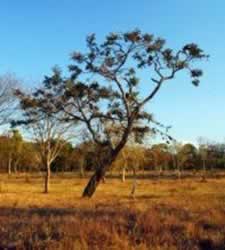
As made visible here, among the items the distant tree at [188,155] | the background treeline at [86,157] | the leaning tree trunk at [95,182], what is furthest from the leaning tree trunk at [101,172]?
the distant tree at [188,155]

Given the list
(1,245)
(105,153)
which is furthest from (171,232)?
(105,153)

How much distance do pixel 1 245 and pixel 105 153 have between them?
2391 centimetres

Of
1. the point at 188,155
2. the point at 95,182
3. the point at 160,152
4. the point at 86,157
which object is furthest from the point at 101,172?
the point at 188,155

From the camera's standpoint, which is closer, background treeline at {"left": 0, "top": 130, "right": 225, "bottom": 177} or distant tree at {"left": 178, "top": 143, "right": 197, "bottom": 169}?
background treeline at {"left": 0, "top": 130, "right": 225, "bottom": 177}

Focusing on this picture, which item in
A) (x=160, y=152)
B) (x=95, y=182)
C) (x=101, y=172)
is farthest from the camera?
(x=160, y=152)

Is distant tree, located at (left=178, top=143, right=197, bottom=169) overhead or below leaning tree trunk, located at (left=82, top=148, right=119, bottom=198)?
overhead

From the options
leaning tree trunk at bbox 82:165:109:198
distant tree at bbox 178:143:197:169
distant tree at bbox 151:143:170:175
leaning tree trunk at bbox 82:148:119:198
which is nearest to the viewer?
leaning tree trunk at bbox 82:148:119:198

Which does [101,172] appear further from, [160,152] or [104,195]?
[160,152]

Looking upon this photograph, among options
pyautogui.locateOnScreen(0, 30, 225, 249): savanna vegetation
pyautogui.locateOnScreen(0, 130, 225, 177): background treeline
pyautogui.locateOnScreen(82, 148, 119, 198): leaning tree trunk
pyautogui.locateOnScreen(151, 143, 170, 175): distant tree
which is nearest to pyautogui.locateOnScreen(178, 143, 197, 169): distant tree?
pyautogui.locateOnScreen(0, 130, 225, 177): background treeline

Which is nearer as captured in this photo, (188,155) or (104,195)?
(104,195)

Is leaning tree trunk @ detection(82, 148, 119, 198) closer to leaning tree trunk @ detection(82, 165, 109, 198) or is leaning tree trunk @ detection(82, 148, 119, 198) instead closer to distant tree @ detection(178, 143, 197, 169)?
leaning tree trunk @ detection(82, 165, 109, 198)

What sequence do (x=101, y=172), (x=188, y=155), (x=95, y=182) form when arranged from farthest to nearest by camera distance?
(x=188, y=155), (x=95, y=182), (x=101, y=172)

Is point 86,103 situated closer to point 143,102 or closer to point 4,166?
point 143,102

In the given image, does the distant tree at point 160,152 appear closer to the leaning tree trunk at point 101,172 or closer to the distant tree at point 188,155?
the distant tree at point 188,155
